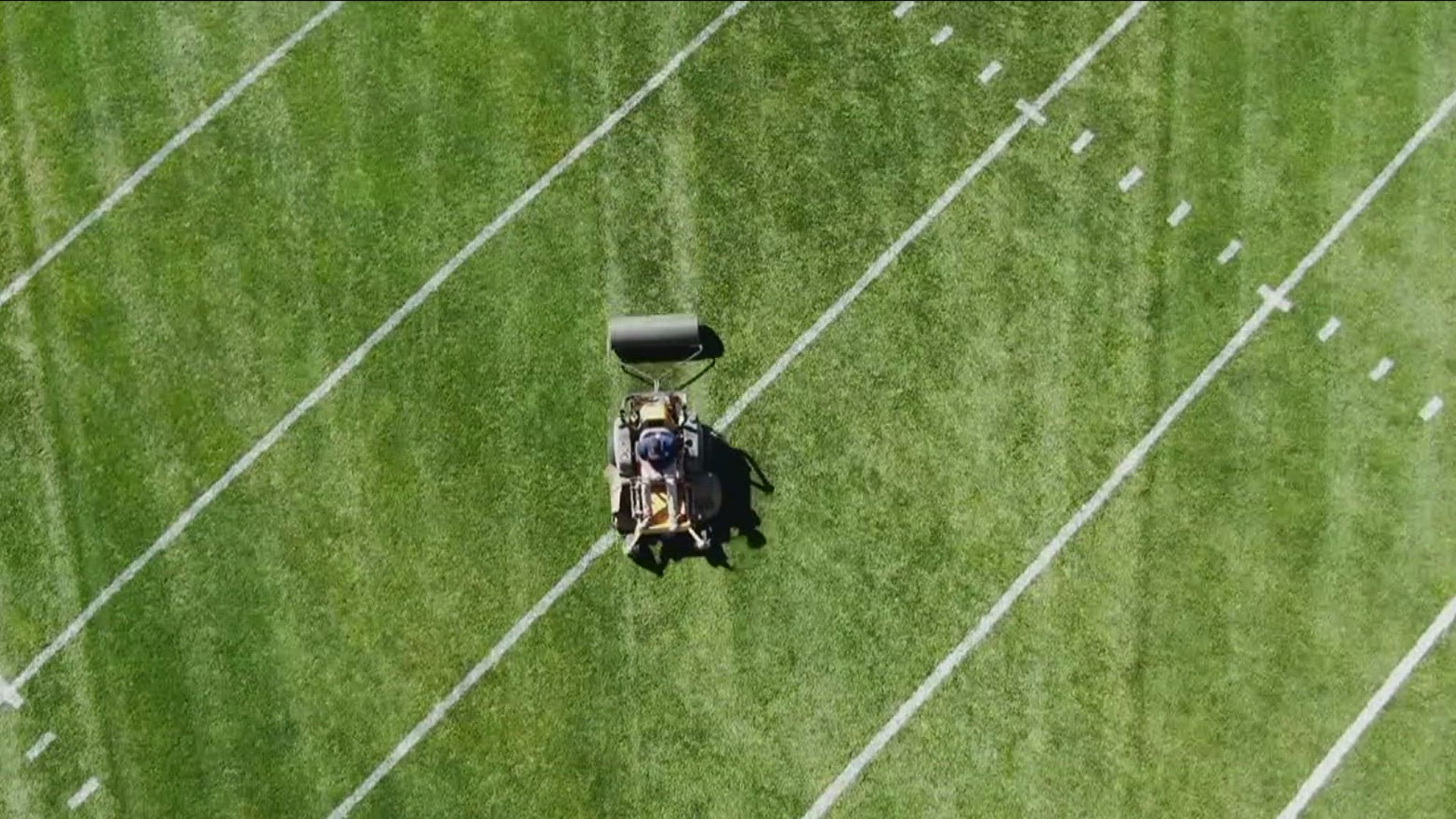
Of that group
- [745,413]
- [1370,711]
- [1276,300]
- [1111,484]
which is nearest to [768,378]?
[745,413]

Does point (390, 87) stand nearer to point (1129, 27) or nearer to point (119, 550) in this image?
point (119, 550)

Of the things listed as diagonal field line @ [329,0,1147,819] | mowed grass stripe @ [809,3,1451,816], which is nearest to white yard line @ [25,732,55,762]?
diagonal field line @ [329,0,1147,819]

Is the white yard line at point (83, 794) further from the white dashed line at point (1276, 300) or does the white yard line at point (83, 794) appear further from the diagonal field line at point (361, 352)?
the white dashed line at point (1276, 300)

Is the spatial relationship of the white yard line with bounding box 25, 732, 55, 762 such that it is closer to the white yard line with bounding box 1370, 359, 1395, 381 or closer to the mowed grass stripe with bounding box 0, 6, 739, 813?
the mowed grass stripe with bounding box 0, 6, 739, 813

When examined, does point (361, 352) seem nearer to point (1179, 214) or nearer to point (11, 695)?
point (11, 695)

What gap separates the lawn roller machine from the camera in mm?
12461

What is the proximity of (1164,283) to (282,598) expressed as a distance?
981 cm

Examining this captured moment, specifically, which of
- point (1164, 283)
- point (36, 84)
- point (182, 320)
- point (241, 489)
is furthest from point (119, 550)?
point (1164, 283)

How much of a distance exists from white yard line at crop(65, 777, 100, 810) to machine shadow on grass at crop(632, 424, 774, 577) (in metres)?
5.58

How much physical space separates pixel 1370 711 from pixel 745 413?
682 centimetres

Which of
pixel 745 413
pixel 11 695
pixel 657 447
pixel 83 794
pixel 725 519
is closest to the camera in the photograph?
pixel 83 794

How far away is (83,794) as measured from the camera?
12102mm

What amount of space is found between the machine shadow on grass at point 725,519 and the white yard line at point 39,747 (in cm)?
588

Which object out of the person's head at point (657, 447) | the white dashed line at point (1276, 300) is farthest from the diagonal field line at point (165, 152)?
the white dashed line at point (1276, 300)
